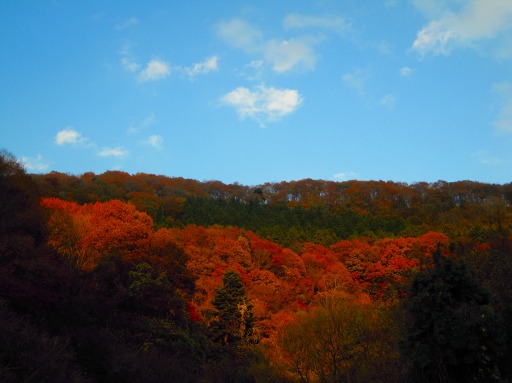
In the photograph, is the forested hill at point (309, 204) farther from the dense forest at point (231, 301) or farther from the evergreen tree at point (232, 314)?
the evergreen tree at point (232, 314)

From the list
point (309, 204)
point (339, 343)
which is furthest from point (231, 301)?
point (309, 204)

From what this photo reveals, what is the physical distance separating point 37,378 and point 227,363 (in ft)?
36.1

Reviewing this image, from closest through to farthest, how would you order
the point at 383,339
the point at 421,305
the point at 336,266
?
the point at 421,305
the point at 383,339
the point at 336,266

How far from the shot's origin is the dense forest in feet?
34.2

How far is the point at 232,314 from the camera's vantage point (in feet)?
84.1

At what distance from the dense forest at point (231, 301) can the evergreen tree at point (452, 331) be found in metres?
0.03

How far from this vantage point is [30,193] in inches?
1071

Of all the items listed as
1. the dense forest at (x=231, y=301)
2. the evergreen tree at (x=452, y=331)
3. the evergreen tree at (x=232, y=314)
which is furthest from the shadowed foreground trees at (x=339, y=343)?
the evergreen tree at (x=232, y=314)

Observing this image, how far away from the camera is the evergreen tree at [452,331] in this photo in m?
9.47

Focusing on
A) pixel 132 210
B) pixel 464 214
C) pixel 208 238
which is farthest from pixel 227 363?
pixel 464 214

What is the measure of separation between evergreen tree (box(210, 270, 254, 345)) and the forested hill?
20.6 meters

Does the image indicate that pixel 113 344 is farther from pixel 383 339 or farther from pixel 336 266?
pixel 336 266

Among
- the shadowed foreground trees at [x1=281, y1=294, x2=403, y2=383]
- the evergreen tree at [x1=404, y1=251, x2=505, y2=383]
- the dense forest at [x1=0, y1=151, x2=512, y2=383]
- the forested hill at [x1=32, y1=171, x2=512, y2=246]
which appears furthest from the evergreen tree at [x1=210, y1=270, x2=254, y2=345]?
the forested hill at [x1=32, y1=171, x2=512, y2=246]

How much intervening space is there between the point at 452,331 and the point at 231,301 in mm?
17589
